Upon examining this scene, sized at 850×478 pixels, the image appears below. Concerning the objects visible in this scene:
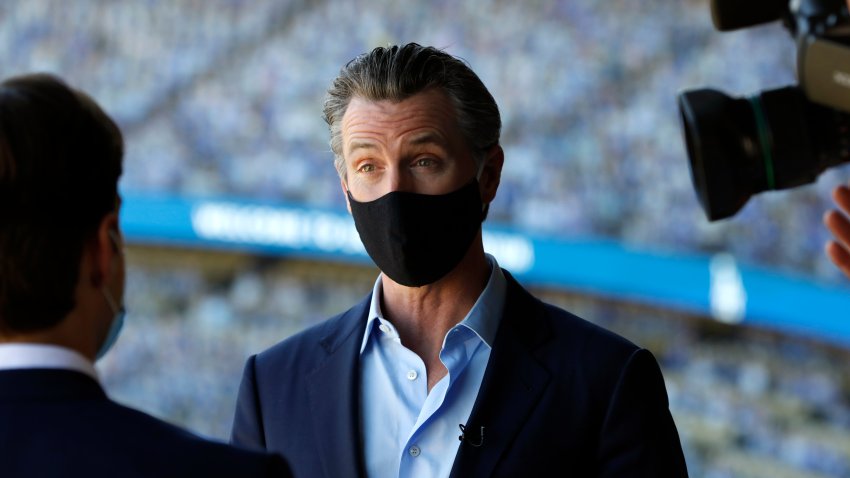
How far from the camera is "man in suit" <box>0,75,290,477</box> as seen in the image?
99 cm

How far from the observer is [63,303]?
1023 mm

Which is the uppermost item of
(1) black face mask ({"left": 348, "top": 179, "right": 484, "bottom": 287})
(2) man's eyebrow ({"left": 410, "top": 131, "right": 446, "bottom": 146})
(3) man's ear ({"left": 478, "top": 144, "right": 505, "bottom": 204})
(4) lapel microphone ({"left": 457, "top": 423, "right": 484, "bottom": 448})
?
(2) man's eyebrow ({"left": 410, "top": 131, "right": 446, "bottom": 146})

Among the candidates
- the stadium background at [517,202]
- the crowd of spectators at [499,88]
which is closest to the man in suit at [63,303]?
the stadium background at [517,202]

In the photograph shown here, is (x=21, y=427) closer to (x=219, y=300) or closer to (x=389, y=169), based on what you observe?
(x=389, y=169)

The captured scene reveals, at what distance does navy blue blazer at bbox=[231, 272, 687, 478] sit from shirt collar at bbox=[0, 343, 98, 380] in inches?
21.5

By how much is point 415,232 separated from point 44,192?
0.67m

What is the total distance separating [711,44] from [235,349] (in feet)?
13.2

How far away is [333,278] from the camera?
8.03 metres

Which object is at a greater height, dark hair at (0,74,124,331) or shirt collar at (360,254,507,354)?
dark hair at (0,74,124,331)

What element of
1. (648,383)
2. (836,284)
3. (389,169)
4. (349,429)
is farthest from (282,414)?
(836,284)

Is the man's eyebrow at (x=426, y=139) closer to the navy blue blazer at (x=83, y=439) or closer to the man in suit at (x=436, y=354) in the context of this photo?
the man in suit at (x=436, y=354)

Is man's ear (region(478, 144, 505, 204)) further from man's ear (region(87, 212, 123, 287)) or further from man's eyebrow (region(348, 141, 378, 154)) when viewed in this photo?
man's ear (region(87, 212, 123, 287))

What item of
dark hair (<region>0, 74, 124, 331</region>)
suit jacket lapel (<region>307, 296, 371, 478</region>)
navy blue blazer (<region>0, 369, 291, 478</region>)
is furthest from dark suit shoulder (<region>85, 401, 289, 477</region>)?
suit jacket lapel (<region>307, 296, 371, 478</region>)

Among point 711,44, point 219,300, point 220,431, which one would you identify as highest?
point 711,44
